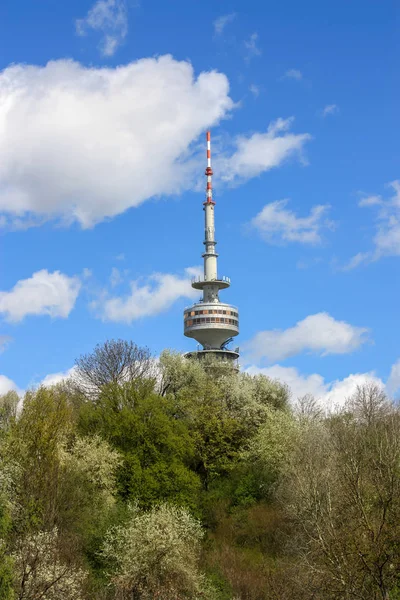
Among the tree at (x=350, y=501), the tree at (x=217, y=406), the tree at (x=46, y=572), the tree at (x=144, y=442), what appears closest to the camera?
the tree at (x=350, y=501)

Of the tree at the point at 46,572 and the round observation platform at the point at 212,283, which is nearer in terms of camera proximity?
the tree at the point at 46,572

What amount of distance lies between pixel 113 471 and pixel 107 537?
12.0 meters

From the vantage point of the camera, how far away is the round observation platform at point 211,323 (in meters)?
123

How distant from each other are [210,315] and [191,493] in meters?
68.3

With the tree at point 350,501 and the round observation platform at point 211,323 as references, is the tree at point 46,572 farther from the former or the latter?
the round observation platform at point 211,323

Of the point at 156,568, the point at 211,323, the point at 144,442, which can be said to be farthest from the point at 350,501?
the point at 211,323

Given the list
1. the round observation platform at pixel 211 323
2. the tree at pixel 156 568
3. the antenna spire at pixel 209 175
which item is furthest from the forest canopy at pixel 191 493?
the antenna spire at pixel 209 175

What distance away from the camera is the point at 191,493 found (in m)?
56.4

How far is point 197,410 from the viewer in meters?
69.8

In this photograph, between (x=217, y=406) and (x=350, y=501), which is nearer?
(x=350, y=501)

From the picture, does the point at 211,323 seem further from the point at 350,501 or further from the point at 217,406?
the point at 350,501

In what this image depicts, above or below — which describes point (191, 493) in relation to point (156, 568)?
above

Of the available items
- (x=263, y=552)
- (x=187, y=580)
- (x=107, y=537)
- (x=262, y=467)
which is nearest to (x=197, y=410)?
(x=262, y=467)

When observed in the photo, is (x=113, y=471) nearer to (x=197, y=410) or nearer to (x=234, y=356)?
(x=197, y=410)
